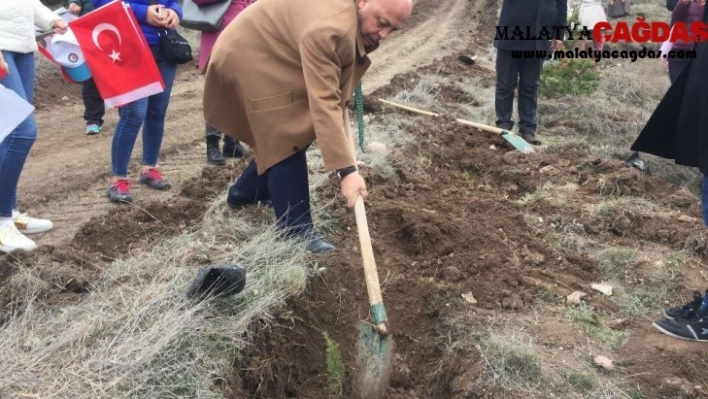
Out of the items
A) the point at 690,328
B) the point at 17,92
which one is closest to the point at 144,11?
the point at 17,92

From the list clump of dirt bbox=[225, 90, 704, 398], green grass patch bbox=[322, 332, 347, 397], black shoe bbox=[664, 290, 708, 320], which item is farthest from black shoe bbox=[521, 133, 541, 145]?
green grass patch bbox=[322, 332, 347, 397]

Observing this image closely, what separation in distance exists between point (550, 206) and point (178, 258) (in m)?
2.72

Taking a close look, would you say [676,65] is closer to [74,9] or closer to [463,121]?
[463,121]

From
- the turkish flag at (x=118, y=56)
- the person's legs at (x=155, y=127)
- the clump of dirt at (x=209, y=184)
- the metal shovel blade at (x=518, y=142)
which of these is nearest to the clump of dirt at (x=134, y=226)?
the clump of dirt at (x=209, y=184)

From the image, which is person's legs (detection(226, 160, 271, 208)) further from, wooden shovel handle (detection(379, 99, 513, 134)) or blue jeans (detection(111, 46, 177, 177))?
wooden shovel handle (detection(379, 99, 513, 134))

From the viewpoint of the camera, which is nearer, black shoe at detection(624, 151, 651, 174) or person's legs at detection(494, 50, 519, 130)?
black shoe at detection(624, 151, 651, 174)

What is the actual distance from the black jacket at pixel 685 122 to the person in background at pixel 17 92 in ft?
11.4

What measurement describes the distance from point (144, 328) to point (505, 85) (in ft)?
15.6

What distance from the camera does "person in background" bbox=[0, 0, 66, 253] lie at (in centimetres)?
370

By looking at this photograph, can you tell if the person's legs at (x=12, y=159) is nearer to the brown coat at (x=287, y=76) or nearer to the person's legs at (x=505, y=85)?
the brown coat at (x=287, y=76)

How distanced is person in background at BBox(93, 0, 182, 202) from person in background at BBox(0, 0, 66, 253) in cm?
63

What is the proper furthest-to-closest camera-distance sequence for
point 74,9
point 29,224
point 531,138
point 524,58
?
point 531,138, point 524,58, point 74,9, point 29,224

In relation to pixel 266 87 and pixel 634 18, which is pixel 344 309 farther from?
pixel 634 18

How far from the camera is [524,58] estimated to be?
6.27 meters
